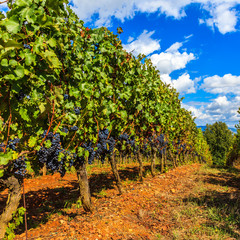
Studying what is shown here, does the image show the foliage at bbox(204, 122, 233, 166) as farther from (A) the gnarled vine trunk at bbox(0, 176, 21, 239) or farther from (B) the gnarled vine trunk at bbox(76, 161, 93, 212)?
(A) the gnarled vine trunk at bbox(0, 176, 21, 239)

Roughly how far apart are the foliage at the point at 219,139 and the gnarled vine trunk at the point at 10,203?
46117 millimetres

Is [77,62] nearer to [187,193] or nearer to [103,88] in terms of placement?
[103,88]

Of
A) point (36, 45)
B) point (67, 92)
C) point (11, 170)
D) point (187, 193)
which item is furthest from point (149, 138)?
point (36, 45)

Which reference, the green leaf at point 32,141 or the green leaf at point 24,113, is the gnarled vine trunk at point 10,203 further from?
the green leaf at point 24,113

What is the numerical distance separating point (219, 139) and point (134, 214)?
46361mm

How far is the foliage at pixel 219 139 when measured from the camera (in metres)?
43.6

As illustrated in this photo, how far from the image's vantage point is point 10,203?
13.6 feet

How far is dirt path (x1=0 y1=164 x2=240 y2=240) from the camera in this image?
4062mm

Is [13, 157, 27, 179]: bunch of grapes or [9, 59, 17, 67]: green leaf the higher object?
[9, 59, 17, 67]: green leaf

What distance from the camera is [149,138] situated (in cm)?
921

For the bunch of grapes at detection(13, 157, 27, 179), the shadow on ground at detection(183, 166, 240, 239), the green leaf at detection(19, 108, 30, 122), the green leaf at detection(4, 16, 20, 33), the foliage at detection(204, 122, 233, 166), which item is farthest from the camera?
the foliage at detection(204, 122, 233, 166)

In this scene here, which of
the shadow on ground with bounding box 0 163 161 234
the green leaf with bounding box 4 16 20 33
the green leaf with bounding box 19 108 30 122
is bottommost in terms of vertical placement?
the shadow on ground with bounding box 0 163 161 234

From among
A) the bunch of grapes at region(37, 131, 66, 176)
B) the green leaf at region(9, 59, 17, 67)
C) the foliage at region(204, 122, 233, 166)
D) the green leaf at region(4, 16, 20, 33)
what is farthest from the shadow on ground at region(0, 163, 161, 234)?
the foliage at region(204, 122, 233, 166)

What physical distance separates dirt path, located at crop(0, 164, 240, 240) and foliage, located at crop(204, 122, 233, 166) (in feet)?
133
